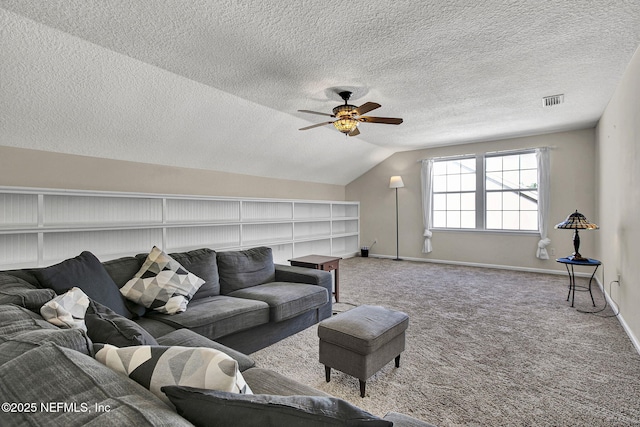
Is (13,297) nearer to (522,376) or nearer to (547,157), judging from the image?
(522,376)

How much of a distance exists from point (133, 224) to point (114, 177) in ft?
2.31

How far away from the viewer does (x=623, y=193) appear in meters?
3.36

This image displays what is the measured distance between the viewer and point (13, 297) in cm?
147

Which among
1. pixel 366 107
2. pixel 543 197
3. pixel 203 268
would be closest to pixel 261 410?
pixel 203 268

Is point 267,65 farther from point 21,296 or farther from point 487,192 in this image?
point 487,192

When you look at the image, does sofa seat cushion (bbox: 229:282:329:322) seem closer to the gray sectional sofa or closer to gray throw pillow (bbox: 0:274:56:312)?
the gray sectional sofa

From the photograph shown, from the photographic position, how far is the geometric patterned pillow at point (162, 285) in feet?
8.00

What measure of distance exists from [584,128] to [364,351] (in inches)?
234

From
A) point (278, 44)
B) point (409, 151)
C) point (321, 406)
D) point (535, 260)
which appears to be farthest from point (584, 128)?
point (321, 406)

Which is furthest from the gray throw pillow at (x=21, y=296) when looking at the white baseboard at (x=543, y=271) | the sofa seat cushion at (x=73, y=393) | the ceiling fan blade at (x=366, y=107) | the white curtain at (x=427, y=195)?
the white curtain at (x=427, y=195)

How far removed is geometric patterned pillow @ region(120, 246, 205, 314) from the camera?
2439mm

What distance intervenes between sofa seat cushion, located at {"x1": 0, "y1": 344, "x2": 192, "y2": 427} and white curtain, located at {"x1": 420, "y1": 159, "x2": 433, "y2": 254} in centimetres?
693

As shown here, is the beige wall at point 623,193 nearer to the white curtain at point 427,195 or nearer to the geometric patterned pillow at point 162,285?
the white curtain at point 427,195

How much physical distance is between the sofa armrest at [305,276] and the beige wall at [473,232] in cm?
435
